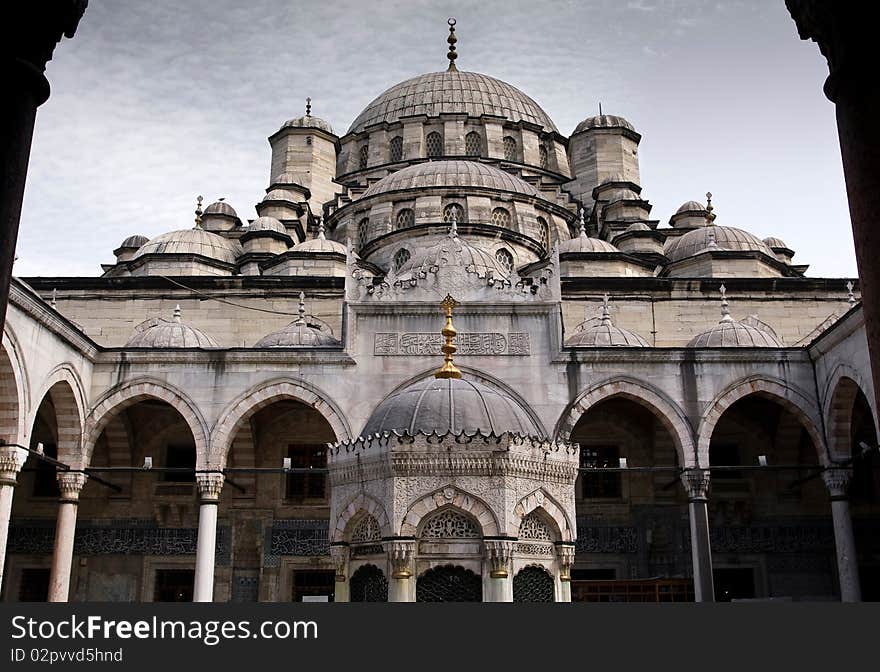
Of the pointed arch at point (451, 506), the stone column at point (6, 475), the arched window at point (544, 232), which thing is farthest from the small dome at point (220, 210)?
the pointed arch at point (451, 506)

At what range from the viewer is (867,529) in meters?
17.3

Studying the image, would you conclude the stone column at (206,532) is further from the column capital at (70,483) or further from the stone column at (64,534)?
the stone column at (64,534)

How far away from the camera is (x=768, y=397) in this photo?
51.7ft

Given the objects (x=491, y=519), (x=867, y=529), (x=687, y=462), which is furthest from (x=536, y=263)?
(x=491, y=519)

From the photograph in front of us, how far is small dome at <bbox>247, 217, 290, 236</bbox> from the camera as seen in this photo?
23.2 meters

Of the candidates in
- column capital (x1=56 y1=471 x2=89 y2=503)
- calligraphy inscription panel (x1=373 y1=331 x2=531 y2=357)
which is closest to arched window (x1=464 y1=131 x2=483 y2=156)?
calligraphy inscription panel (x1=373 y1=331 x2=531 y2=357)

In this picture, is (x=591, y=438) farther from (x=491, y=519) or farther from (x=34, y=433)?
(x=491, y=519)

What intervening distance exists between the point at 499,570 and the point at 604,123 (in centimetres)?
2445

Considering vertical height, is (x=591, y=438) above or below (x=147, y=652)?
above

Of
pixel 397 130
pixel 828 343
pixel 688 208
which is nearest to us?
pixel 828 343

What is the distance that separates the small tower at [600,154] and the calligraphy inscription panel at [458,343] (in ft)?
40.8

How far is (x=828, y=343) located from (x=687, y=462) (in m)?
2.91

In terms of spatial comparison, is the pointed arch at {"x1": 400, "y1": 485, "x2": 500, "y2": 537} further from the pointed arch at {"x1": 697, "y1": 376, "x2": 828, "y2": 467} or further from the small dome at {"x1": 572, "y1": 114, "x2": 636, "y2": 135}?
the small dome at {"x1": 572, "y1": 114, "x2": 636, "y2": 135}

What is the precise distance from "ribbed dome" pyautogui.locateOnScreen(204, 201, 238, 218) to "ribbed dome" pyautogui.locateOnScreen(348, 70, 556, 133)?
521 centimetres
